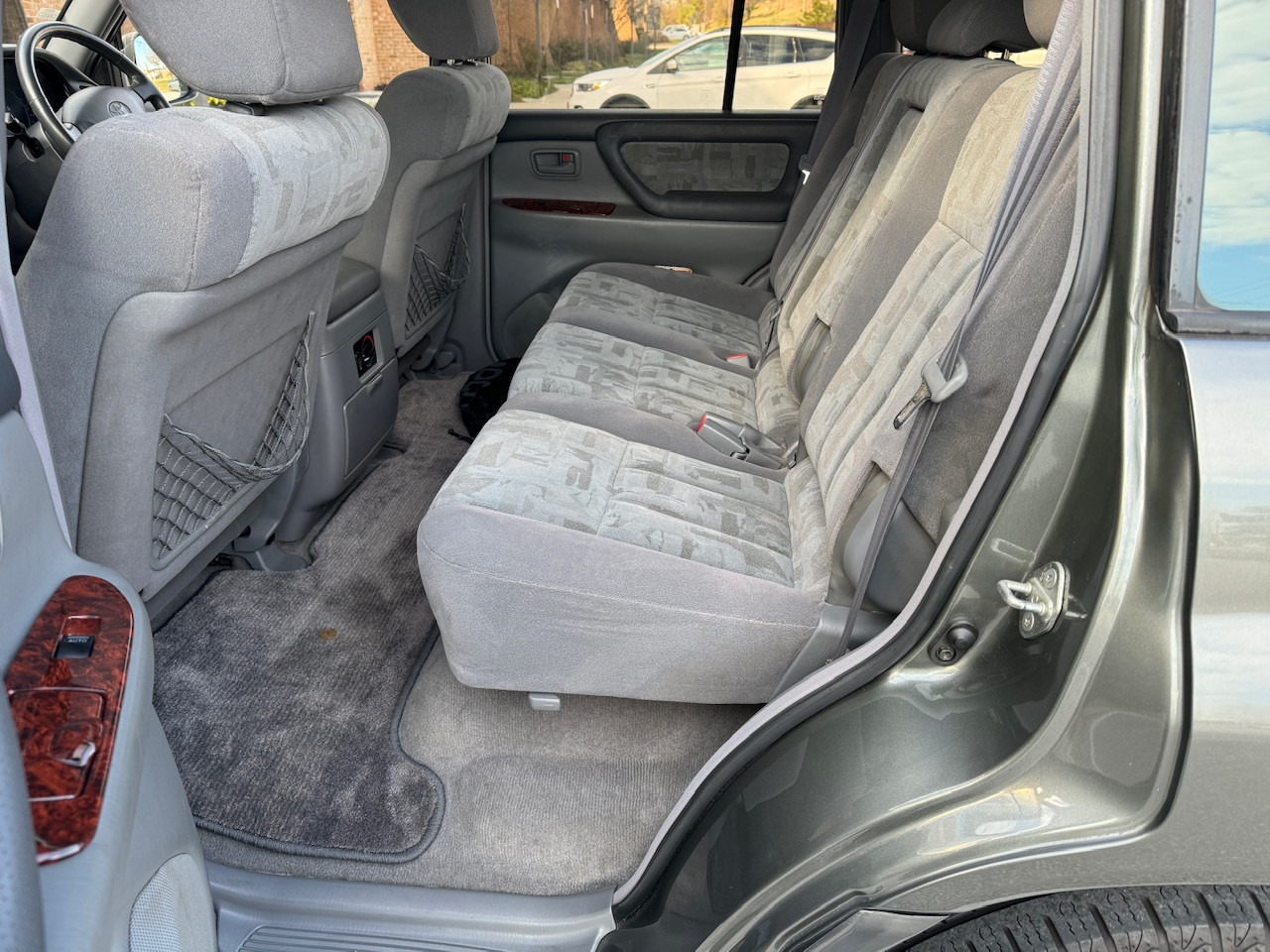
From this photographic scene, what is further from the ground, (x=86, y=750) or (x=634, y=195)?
(x=86, y=750)

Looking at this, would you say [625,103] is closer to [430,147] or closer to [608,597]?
[430,147]

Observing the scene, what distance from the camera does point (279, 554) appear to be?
6.56 feet

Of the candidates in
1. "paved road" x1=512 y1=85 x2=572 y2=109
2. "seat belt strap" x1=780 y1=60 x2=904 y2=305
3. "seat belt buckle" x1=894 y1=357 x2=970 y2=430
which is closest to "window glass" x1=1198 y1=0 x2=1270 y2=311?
"seat belt buckle" x1=894 y1=357 x2=970 y2=430

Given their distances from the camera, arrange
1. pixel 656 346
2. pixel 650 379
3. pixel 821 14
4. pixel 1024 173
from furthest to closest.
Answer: pixel 821 14 < pixel 656 346 < pixel 650 379 < pixel 1024 173

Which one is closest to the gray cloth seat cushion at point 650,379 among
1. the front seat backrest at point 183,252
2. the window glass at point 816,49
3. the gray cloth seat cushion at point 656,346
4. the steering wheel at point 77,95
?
the gray cloth seat cushion at point 656,346

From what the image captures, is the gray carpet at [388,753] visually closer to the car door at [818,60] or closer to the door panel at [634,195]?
the door panel at [634,195]

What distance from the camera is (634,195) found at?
9.87 feet

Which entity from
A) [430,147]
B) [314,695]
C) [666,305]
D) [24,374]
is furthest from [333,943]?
[666,305]

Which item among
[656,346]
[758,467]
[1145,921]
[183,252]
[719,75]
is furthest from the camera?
[719,75]

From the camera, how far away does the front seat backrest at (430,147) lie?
7.36ft

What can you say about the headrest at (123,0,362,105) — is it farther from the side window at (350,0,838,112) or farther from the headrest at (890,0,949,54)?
the side window at (350,0,838,112)

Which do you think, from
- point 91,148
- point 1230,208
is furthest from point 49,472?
point 1230,208

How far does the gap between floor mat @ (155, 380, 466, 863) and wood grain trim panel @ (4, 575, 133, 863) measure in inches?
23.2

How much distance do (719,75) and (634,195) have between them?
40cm
